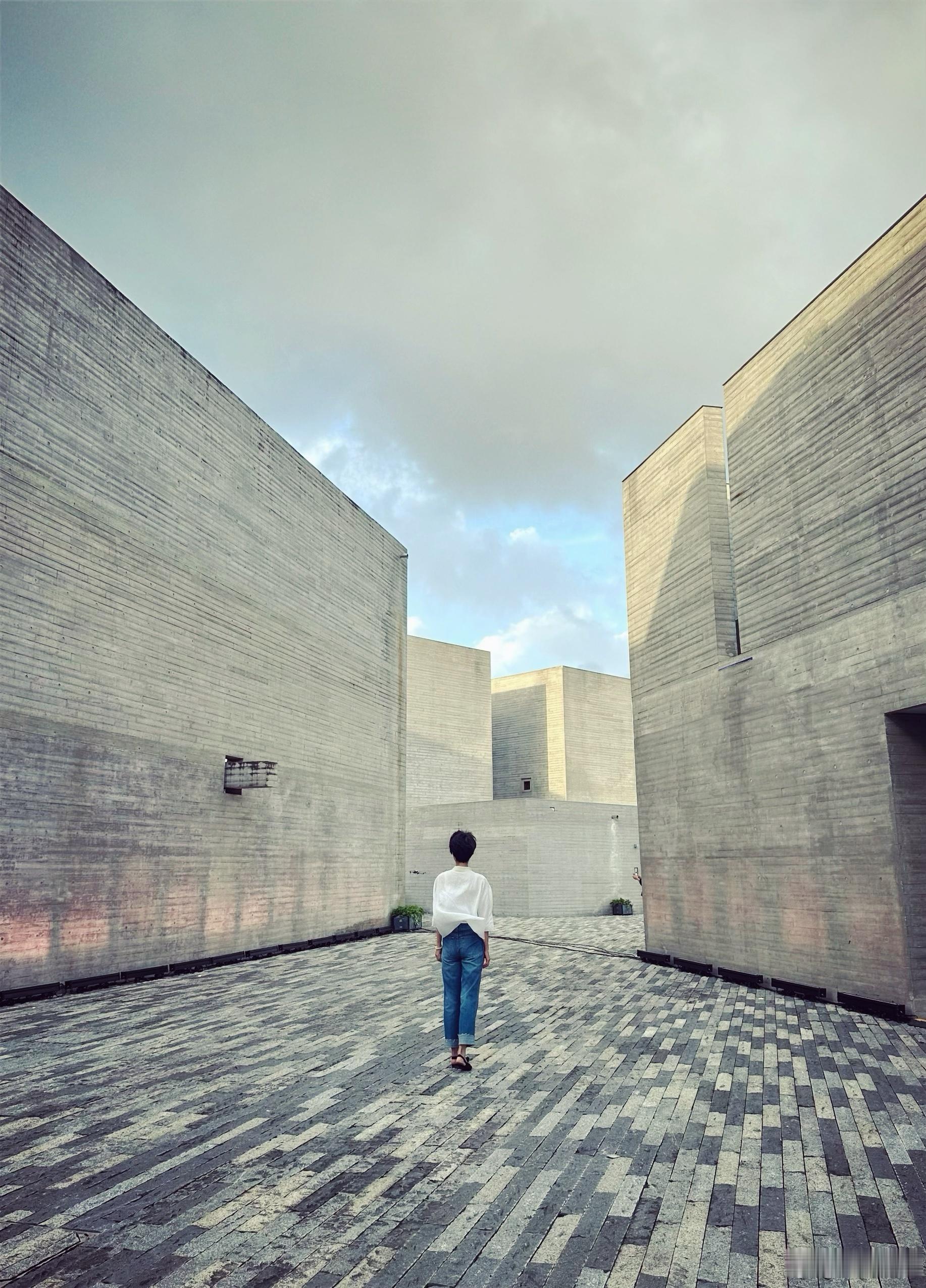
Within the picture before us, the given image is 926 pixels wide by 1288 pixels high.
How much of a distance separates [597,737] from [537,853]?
9.21m

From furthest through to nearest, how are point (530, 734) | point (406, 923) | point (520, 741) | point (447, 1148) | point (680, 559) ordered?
point (520, 741) < point (530, 734) < point (406, 923) < point (680, 559) < point (447, 1148)

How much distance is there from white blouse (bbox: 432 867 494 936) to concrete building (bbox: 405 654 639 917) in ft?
47.5

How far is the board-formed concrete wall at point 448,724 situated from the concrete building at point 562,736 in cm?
239

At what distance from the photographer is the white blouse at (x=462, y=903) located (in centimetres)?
493

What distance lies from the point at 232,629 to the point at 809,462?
8072mm

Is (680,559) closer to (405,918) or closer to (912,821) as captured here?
(912,821)

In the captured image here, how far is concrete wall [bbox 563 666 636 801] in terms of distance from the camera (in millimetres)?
29156

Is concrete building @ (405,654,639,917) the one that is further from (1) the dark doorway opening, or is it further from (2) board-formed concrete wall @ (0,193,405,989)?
(1) the dark doorway opening

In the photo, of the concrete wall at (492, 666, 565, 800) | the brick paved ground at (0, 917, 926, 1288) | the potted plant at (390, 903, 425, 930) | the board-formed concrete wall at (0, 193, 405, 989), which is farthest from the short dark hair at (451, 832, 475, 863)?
the concrete wall at (492, 666, 565, 800)

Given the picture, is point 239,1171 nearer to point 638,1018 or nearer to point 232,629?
point 638,1018

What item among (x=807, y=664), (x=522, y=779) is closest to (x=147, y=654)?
(x=807, y=664)

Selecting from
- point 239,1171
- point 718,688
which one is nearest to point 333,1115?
point 239,1171

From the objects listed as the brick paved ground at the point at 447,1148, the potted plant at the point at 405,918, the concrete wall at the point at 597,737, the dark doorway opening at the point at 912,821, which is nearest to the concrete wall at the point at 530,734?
the concrete wall at the point at 597,737

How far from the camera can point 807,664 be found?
8273mm
